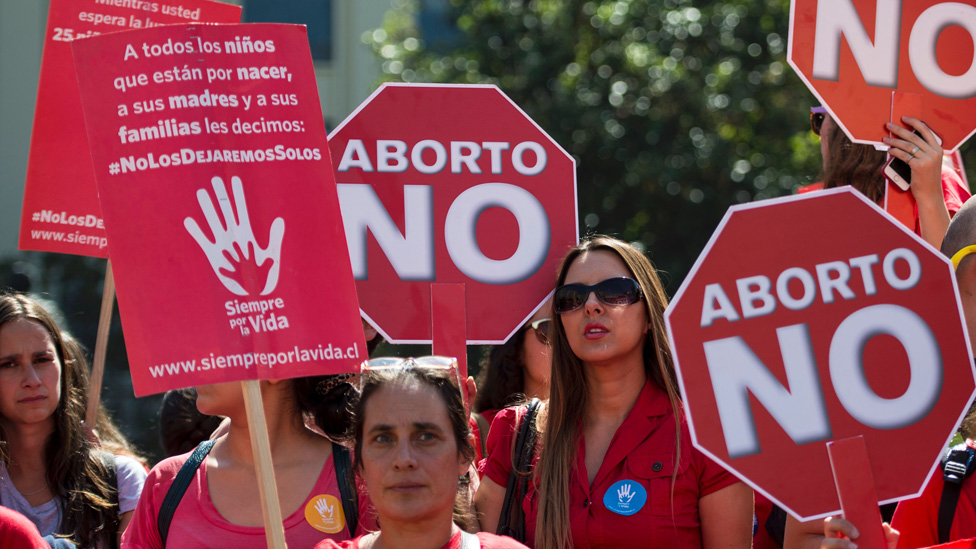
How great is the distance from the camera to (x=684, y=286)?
236cm

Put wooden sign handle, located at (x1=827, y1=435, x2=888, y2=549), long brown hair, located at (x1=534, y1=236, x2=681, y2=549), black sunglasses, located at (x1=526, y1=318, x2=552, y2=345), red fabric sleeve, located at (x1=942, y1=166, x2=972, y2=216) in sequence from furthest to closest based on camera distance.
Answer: red fabric sleeve, located at (x1=942, y1=166, x2=972, y2=216) < black sunglasses, located at (x1=526, y1=318, x2=552, y2=345) < long brown hair, located at (x1=534, y1=236, x2=681, y2=549) < wooden sign handle, located at (x1=827, y1=435, x2=888, y2=549)

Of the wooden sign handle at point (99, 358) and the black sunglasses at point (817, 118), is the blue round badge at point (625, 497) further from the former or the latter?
the wooden sign handle at point (99, 358)

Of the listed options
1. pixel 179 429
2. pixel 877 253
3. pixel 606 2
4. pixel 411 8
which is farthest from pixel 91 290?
pixel 877 253

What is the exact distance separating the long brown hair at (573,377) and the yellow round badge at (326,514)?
1.89ft

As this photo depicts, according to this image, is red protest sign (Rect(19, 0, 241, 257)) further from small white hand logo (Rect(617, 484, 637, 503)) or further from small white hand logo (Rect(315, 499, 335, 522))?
small white hand logo (Rect(617, 484, 637, 503))

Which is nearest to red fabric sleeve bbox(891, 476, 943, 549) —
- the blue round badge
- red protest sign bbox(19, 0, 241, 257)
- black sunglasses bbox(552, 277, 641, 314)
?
the blue round badge

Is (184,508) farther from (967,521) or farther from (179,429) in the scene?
(967,521)

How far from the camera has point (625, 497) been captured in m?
3.10

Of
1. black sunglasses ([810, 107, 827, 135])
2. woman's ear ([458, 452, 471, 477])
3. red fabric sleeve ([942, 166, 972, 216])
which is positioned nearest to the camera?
woman's ear ([458, 452, 471, 477])

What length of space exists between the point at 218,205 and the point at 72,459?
1568 millimetres

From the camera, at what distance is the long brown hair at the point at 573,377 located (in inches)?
127

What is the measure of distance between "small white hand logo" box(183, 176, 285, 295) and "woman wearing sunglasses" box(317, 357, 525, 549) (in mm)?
358

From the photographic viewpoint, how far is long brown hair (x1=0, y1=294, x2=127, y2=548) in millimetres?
3615

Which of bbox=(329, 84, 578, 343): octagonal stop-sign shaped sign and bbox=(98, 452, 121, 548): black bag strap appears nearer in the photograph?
bbox=(329, 84, 578, 343): octagonal stop-sign shaped sign
